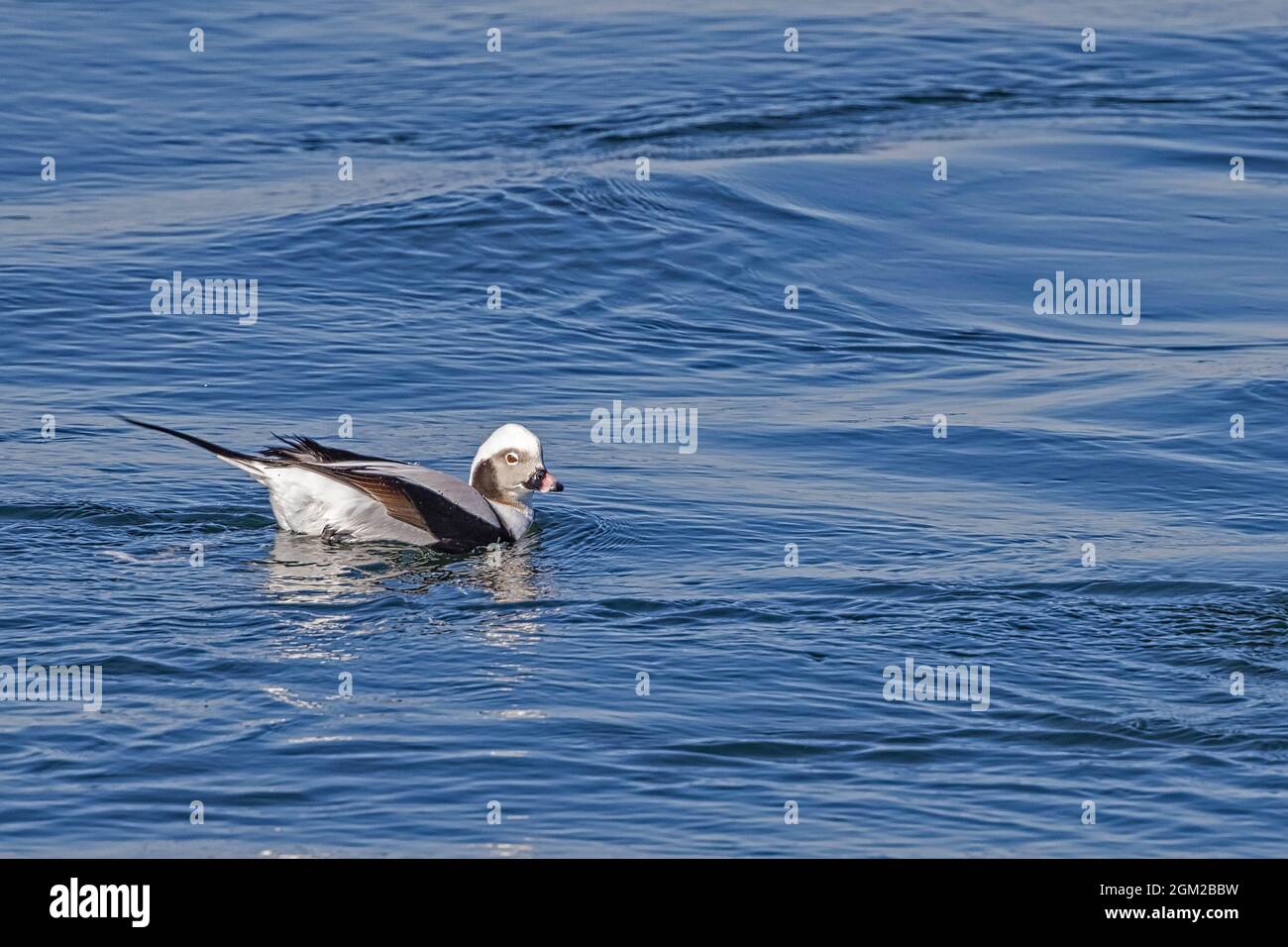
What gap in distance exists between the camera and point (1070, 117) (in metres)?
25.9

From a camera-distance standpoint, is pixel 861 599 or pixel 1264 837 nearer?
pixel 1264 837

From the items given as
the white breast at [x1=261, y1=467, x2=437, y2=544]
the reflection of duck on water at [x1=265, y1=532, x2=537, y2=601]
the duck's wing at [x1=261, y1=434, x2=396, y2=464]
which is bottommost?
the reflection of duck on water at [x1=265, y1=532, x2=537, y2=601]

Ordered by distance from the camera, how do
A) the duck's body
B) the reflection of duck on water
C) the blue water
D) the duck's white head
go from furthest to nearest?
the duck's white head, the duck's body, the reflection of duck on water, the blue water

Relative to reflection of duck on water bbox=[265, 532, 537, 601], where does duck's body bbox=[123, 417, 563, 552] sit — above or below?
above

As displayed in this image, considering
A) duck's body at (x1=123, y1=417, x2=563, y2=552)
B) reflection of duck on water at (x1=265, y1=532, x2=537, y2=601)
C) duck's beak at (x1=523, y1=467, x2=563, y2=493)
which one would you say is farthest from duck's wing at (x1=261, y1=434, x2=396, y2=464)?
duck's beak at (x1=523, y1=467, x2=563, y2=493)


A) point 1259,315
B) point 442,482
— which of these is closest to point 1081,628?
point 442,482

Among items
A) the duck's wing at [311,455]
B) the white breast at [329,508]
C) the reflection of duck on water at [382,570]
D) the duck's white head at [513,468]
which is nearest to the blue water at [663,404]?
the reflection of duck on water at [382,570]

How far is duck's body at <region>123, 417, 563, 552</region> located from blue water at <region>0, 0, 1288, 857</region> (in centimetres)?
19

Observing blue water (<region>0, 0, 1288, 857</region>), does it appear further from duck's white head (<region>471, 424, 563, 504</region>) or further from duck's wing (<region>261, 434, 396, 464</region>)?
duck's wing (<region>261, 434, 396, 464</region>)

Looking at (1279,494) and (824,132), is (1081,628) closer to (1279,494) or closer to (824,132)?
(1279,494)

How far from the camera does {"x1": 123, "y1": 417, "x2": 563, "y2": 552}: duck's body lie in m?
12.0

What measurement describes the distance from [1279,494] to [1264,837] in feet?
20.1

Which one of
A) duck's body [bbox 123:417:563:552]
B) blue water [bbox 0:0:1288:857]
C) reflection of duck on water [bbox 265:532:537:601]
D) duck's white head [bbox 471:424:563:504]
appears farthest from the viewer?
duck's white head [bbox 471:424:563:504]

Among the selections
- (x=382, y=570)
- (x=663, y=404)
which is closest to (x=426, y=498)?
(x=382, y=570)
